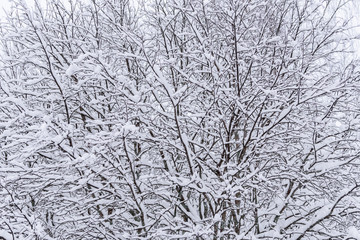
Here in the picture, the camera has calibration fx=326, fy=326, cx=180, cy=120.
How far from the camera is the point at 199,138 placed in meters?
5.73

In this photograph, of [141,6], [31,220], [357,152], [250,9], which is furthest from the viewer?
[141,6]

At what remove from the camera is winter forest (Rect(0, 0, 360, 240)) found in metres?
3.91

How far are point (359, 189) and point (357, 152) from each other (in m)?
0.55

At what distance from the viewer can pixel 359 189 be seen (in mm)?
4293

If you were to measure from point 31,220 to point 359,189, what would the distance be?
3.99 m

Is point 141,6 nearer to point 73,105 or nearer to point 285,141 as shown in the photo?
point 73,105

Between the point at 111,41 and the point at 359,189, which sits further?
the point at 111,41

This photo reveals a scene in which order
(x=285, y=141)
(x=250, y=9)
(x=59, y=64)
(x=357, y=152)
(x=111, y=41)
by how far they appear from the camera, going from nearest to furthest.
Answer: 1. (x=357, y=152)
2. (x=250, y=9)
3. (x=285, y=141)
4. (x=59, y=64)
5. (x=111, y=41)

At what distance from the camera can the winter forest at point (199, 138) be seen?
3.91 metres

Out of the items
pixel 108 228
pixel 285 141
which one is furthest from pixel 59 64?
pixel 285 141

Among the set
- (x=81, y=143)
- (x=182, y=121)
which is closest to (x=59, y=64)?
(x=81, y=143)

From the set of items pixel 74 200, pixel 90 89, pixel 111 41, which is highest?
pixel 111 41

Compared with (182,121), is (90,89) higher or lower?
higher

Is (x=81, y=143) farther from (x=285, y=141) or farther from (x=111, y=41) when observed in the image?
(x=285, y=141)
